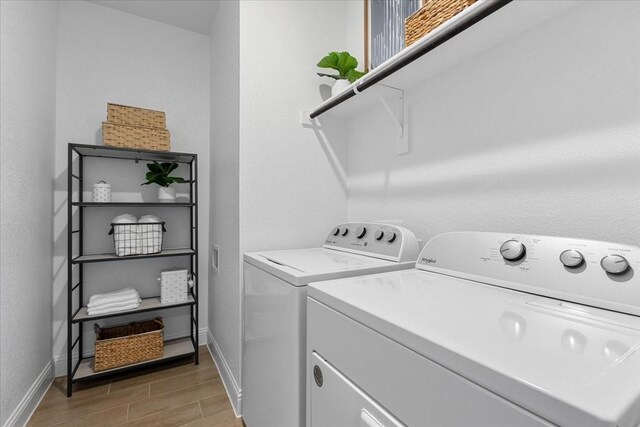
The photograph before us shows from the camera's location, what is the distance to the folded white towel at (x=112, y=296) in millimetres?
1859

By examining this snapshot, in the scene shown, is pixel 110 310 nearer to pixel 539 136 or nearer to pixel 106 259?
pixel 106 259

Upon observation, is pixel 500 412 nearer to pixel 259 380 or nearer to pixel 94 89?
pixel 259 380

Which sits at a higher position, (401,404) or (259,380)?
(401,404)

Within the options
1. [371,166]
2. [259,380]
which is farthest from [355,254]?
[259,380]

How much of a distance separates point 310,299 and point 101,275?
1969 millimetres

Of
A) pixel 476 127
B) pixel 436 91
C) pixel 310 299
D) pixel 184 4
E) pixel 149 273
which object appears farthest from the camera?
pixel 149 273

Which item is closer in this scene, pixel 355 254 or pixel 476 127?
pixel 476 127

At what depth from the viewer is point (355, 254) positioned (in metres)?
1.39

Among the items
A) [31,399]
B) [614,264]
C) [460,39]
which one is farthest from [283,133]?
[31,399]

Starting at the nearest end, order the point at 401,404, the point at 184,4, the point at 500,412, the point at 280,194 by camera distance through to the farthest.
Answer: the point at 500,412 < the point at 401,404 < the point at 280,194 < the point at 184,4

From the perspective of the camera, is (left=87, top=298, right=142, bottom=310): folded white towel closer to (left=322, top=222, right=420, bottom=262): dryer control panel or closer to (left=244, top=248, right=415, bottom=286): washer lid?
(left=244, top=248, right=415, bottom=286): washer lid

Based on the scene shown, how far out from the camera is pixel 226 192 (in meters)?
1.82

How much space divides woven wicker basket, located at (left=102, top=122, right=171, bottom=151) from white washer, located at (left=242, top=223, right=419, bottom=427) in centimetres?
112

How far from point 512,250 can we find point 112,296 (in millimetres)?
2196
